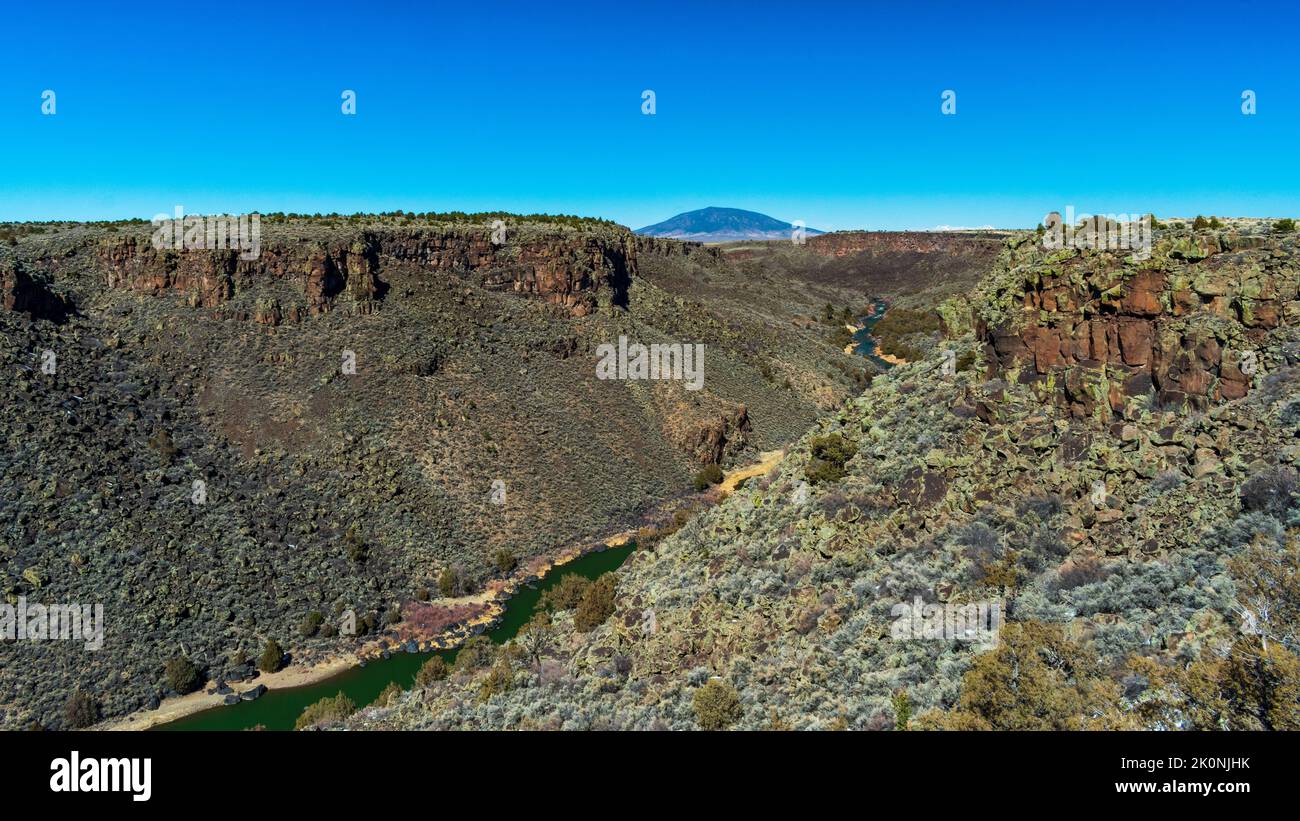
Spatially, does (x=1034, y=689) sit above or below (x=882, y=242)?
below

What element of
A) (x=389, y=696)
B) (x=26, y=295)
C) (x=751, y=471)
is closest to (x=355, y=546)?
(x=389, y=696)

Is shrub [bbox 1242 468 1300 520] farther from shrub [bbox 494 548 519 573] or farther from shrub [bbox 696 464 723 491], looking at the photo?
shrub [bbox 696 464 723 491]

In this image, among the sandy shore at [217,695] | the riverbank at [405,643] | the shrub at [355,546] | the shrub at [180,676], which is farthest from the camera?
the shrub at [355,546]

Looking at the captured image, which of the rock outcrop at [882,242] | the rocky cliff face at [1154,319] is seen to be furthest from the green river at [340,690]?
the rock outcrop at [882,242]

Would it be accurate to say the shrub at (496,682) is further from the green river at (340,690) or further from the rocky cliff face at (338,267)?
the rocky cliff face at (338,267)

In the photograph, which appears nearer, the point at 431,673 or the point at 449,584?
the point at 431,673

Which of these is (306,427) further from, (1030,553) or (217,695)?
(1030,553)
